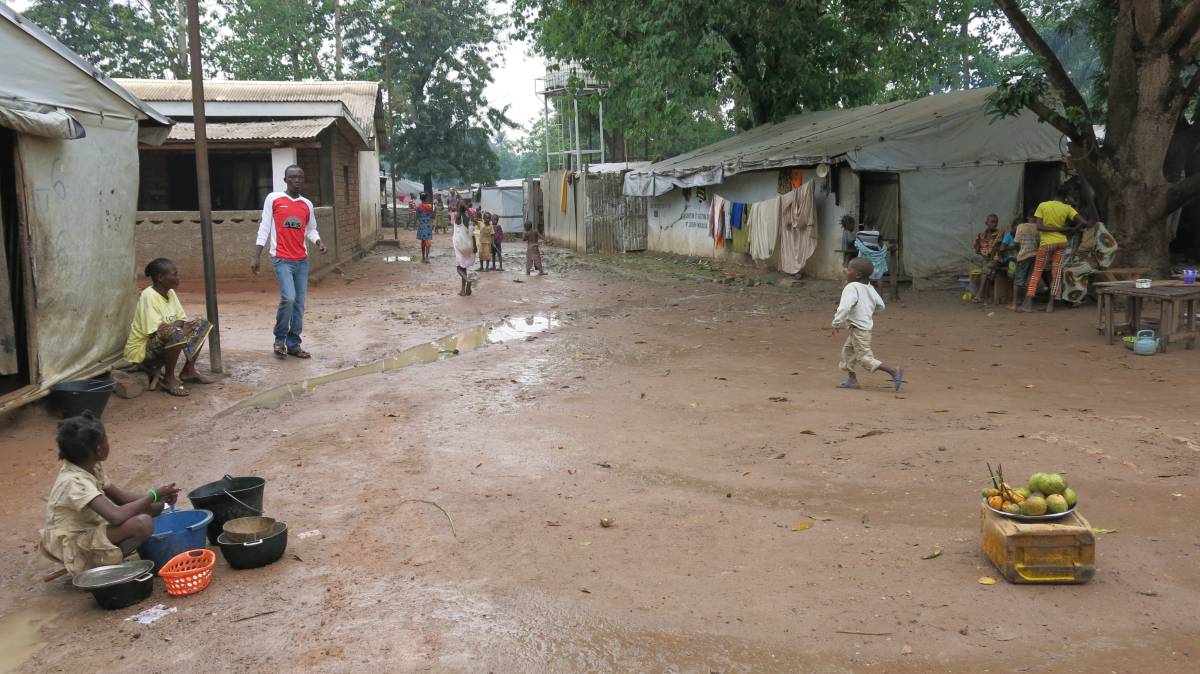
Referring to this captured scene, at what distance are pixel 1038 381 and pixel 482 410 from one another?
4827 millimetres

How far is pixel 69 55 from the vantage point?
736 cm

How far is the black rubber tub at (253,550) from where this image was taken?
429 cm

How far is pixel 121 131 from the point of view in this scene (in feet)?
27.3

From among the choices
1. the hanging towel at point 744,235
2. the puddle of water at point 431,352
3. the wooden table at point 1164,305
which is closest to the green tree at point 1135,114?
the wooden table at point 1164,305

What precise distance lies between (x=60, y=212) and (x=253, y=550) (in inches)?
172

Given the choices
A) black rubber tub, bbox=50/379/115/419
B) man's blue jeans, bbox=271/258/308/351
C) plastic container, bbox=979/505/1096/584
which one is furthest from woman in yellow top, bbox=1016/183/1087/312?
black rubber tub, bbox=50/379/115/419

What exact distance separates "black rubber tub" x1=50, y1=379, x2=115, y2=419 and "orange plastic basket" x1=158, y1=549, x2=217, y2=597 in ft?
10.1

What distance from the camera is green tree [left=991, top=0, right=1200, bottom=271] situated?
37.4ft

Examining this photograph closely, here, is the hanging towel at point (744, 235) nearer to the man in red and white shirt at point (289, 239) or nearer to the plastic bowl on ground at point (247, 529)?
the man in red and white shirt at point (289, 239)

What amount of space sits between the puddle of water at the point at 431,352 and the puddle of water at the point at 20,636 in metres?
3.63

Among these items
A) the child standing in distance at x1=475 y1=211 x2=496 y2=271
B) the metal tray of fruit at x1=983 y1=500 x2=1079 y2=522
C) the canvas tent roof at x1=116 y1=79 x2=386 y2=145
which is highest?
the canvas tent roof at x1=116 y1=79 x2=386 y2=145

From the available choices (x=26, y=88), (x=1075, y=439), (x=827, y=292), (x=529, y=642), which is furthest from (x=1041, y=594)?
(x=827, y=292)

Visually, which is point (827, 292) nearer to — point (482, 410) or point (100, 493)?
point (482, 410)

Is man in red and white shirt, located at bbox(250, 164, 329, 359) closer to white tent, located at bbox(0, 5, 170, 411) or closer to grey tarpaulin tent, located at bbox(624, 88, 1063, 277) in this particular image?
white tent, located at bbox(0, 5, 170, 411)
